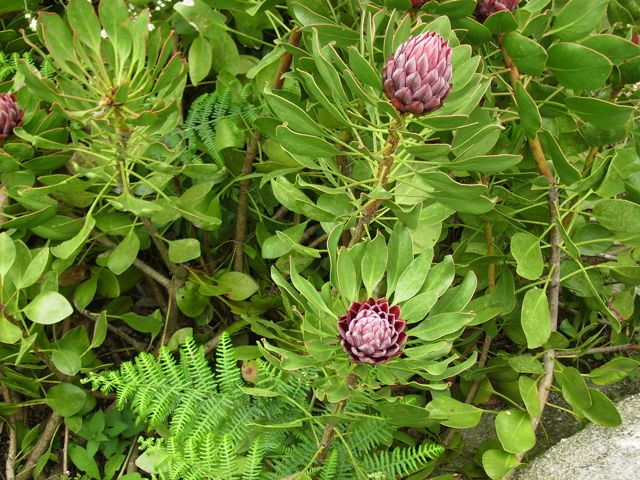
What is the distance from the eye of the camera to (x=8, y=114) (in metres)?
1.47

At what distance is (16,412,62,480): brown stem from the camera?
180 cm

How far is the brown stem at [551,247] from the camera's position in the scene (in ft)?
4.89

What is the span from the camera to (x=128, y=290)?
2076mm

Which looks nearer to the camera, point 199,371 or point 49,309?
point 49,309

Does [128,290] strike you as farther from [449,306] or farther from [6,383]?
[449,306]

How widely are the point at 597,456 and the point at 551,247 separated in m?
0.45

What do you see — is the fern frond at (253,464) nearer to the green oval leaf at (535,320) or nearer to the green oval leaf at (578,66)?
the green oval leaf at (535,320)

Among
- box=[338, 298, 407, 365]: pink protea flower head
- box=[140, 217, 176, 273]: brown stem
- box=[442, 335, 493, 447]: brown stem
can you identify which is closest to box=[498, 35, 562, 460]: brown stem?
box=[442, 335, 493, 447]: brown stem

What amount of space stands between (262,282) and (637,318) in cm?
100

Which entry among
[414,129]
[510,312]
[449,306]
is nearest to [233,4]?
[414,129]

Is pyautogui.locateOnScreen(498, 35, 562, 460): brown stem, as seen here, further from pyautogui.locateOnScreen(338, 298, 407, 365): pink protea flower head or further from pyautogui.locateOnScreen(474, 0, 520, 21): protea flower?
pyautogui.locateOnScreen(338, 298, 407, 365): pink protea flower head

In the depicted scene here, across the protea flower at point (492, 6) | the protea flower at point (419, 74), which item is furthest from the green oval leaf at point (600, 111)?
the protea flower at point (419, 74)

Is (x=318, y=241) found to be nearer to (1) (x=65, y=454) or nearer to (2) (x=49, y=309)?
(2) (x=49, y=309)

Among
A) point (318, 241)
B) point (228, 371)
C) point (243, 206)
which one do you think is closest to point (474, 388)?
point (318, 241)
